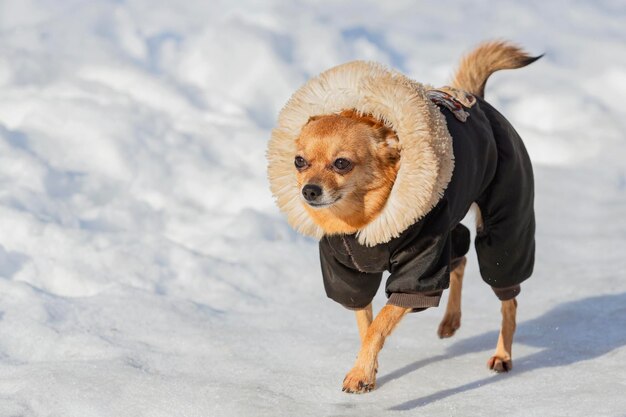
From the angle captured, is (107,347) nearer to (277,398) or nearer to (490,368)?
(277,398)

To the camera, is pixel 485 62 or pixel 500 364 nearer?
pixel 500 364

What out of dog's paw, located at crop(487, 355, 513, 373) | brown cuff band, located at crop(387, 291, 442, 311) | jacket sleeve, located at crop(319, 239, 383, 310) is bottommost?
brown cuff band, located at crop(387, 291, 442, 311)

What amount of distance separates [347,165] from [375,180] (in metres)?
0.12

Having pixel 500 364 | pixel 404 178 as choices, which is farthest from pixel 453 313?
pixel 404 178

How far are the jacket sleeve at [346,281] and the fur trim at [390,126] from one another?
13 cm

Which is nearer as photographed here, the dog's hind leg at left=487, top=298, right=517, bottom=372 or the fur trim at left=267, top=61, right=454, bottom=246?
the fur trim at left=267, top=61, right=454, bottom=246

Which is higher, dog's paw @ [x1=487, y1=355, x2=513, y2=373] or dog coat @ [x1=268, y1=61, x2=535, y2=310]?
dog coat @ [x1=268, y1=61, x2=535, y2=310]

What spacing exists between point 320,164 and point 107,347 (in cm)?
124

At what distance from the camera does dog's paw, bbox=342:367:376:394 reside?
9.48ft

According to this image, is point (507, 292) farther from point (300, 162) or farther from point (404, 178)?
point (300, 162)

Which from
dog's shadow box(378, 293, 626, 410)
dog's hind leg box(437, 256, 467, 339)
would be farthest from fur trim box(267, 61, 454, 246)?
dog's hind leg box(437, 256, 467, 339)

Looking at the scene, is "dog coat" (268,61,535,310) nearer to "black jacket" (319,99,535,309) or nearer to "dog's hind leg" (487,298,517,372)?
"black jacket" (319,99,535,309)

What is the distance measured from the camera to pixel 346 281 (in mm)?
2986

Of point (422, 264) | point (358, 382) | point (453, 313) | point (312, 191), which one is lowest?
point (358, 382)
